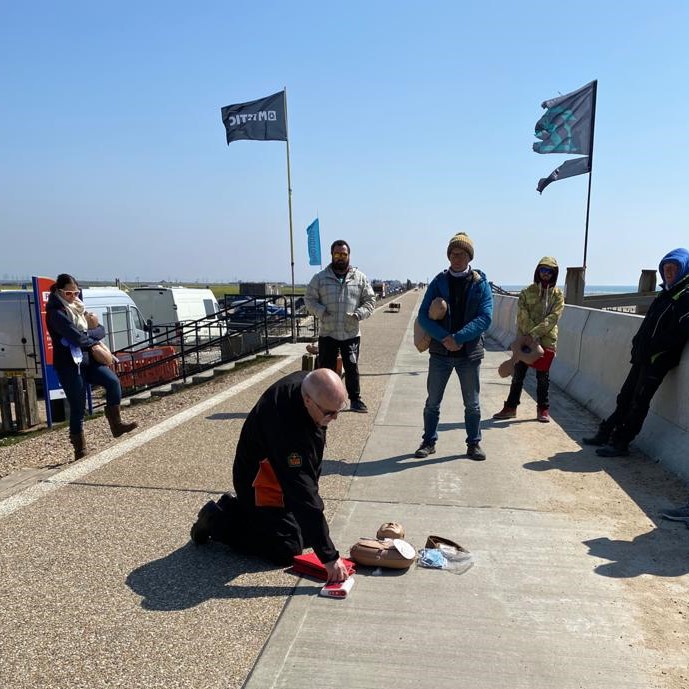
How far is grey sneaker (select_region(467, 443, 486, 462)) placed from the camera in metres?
5.02

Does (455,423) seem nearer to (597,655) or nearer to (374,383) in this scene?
(374,383)

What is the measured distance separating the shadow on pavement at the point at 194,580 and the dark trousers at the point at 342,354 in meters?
3.48

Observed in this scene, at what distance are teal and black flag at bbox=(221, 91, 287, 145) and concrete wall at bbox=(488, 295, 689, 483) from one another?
8.67 metres

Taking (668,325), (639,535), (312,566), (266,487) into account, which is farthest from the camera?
(668,325)

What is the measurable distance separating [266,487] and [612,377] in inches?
192

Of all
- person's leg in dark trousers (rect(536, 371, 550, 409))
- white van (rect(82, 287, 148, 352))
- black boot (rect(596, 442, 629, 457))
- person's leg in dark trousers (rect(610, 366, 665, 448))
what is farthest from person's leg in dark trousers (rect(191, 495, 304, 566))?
white van (rect(82, 287, 148, 352))

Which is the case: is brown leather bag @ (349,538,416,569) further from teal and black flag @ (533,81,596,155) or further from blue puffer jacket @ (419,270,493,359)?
teal and black flag @ (533,81,596,155)

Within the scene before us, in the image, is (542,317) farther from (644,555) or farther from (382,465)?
(644,555)

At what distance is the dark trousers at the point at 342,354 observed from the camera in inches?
259

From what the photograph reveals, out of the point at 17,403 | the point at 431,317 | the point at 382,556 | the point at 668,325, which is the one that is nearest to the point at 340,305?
the point at 431,317

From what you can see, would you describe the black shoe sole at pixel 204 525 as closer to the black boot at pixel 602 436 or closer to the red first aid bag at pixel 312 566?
the red first aid bag at pixel 312 566

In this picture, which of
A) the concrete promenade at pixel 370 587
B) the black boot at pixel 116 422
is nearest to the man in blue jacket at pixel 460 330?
the concrete promenade at pixel 370 587

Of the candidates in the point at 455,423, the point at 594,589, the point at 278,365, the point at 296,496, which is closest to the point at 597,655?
the point at 594,589

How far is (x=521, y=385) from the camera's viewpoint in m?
6.52
